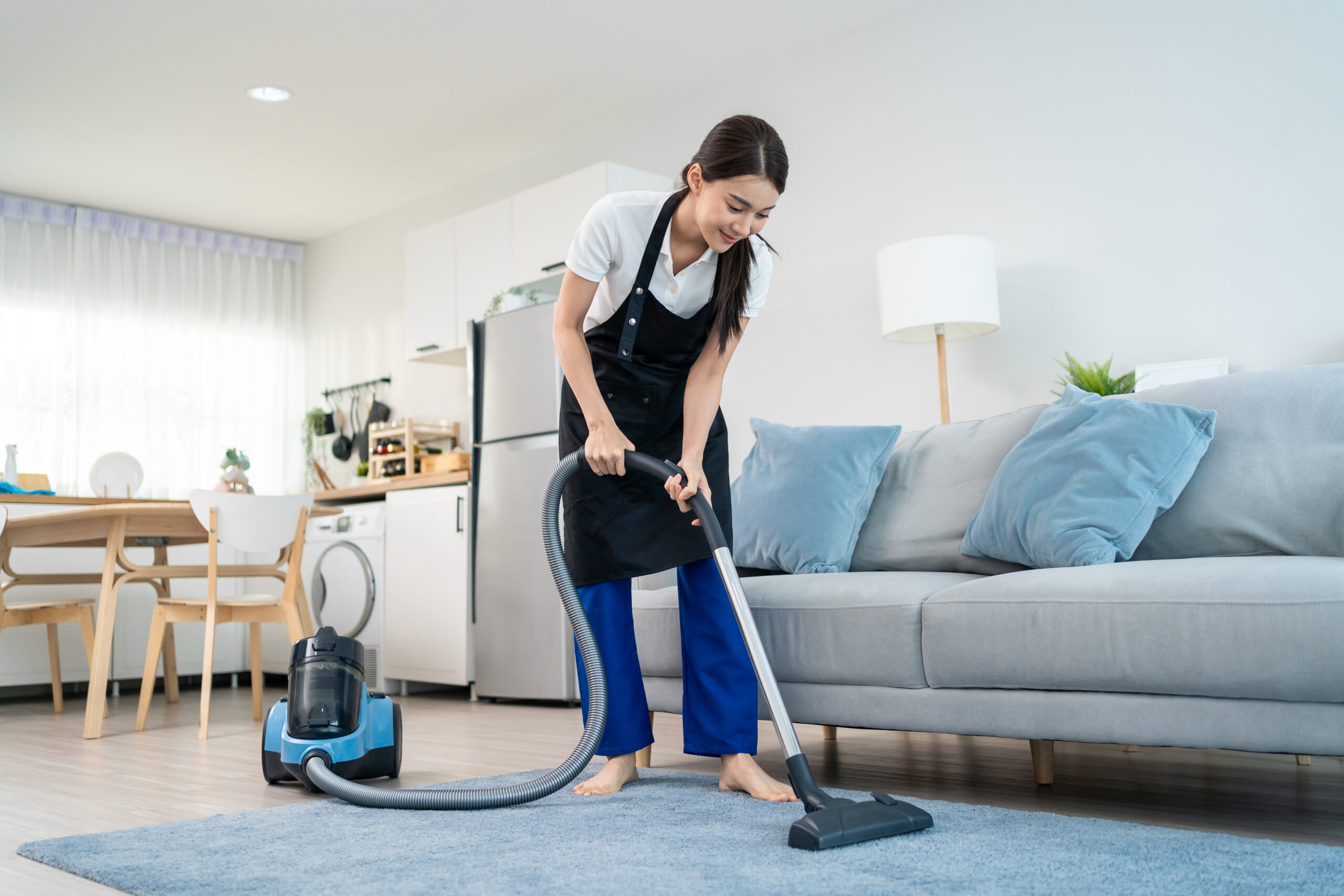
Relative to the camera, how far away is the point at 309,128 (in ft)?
15.7

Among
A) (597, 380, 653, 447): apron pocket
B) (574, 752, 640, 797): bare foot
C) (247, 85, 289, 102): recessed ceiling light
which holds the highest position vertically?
(247, 85, 289, 102): recessed ceiling light

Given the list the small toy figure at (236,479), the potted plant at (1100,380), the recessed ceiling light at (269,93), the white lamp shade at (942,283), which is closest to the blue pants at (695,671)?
the potted plant at (1100,380)

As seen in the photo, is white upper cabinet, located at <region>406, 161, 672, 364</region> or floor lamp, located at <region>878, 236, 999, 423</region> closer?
floor lamp, located at <region>878, 236, 999, 423</region>

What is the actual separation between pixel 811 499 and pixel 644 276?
0.80 meters

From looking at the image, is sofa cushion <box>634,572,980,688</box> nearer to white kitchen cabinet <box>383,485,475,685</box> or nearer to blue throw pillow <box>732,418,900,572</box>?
blue throw pillow <box>732,418,900,572</box>

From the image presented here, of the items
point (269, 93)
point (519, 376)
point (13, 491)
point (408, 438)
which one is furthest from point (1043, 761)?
point (13, 491)

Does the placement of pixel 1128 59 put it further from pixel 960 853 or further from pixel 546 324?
pixel 960 853

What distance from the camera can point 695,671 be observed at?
2.00 metres

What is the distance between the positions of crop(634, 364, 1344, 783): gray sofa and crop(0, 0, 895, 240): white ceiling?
233cm

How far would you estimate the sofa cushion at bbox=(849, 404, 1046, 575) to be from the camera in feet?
7.80

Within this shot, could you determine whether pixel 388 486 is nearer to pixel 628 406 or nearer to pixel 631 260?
pixel 628 406

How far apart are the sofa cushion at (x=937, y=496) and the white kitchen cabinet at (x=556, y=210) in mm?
1999

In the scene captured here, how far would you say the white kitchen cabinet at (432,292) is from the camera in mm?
4918

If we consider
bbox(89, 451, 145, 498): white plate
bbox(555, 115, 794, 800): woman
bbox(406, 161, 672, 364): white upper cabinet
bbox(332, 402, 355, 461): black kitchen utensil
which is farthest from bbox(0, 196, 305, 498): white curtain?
bbox(555, 115, 794, 800): woman
